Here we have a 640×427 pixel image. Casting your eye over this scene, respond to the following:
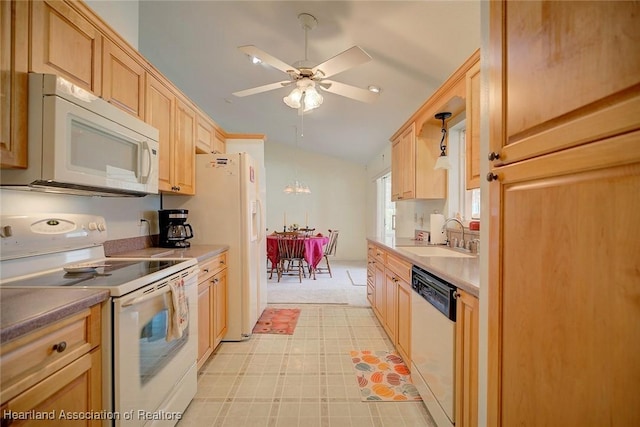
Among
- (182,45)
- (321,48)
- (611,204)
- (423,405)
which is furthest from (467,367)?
(182,45)

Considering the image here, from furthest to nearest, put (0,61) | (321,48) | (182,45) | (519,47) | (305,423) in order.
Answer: (182,45) → (321,48) → (305,423) → (0,61) → (519,47)

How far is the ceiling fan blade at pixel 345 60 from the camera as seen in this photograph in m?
1.76

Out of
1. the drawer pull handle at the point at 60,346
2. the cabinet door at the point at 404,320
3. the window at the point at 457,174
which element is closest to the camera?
the drawer pull handle at the point at 60,346

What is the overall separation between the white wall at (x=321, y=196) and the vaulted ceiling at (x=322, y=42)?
3.01 metres

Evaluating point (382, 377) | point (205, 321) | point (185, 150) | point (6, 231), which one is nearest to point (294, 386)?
point (382, 377)

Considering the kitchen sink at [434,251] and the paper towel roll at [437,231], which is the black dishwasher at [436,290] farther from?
the paper towel roll at [437,231]

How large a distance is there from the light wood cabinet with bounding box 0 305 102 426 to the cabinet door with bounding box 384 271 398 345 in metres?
1.93

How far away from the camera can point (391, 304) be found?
241cm

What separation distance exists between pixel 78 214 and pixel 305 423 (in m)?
1.83

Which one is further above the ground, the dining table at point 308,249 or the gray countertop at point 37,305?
the gray countertop at point 37,305

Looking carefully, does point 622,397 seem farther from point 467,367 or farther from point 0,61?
point 0,61

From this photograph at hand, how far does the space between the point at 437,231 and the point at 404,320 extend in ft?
3.56

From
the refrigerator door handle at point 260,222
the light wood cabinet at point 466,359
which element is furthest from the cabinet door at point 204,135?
the light wood cabinet at point 466,359

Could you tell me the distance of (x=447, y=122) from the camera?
274cm
